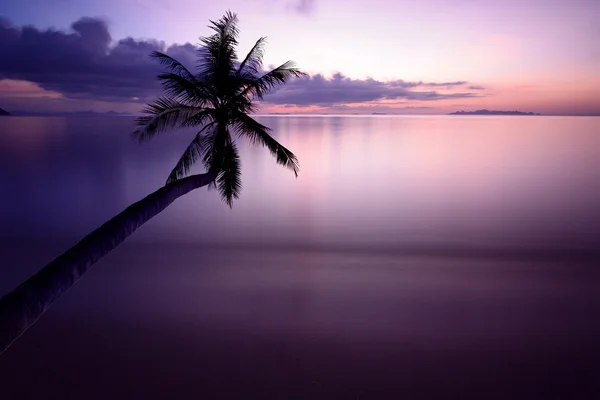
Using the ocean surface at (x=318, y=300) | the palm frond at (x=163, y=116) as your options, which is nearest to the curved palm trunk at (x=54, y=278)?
the ocean surface at (x=318, y=300)


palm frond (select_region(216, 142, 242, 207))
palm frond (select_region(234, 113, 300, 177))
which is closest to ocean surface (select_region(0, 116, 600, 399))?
palm frond (select_region(216, 142, 242, 207))

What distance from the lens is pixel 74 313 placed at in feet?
26.7

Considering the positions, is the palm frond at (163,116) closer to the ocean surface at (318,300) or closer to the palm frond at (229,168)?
the palm frond at (229,168)

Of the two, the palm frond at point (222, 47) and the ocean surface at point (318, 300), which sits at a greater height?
the palm frond at point (222, 47)

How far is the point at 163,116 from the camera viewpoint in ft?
35.7

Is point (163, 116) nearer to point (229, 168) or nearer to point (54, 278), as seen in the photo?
point (229, 168)

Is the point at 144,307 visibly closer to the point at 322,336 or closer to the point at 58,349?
the point at 58,349

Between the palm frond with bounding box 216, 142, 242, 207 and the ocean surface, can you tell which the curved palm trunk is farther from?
the palm frond with bounding box 216, 142, 242, 207

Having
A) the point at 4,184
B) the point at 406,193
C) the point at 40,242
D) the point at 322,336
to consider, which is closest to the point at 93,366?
the point at 322,336

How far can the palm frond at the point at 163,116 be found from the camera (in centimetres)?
1055

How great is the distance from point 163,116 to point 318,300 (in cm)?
707

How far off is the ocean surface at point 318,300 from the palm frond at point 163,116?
4.21 metres

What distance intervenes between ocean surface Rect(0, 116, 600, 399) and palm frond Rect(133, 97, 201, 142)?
4.21 metres

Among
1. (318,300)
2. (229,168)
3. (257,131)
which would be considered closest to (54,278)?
(318,300)
